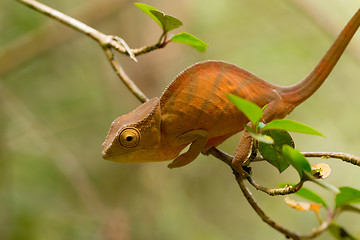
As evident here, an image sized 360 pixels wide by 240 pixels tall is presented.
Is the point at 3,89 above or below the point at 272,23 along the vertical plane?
below

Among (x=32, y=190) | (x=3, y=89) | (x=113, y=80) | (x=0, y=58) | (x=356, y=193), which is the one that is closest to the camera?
(x=356, y=193)

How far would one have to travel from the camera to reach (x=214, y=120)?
1.55 metres

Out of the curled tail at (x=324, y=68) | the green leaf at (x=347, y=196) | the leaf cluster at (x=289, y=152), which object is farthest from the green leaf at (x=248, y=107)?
the curled tail at (x=324, y=68)

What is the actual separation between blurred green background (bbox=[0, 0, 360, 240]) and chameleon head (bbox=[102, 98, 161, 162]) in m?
1.85

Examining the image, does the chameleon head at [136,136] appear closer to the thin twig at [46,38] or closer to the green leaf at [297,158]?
the green leaf at [297,158]

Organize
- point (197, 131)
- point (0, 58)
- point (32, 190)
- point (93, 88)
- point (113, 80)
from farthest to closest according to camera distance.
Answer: point (93, 88) → point (113, 80) → point (32, 190) → point (0, 58) → point (197, 131)

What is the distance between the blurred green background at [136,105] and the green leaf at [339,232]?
93.8 inches

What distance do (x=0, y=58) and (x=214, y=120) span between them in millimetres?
2074

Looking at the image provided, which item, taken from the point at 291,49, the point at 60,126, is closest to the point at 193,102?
the point at 60,126

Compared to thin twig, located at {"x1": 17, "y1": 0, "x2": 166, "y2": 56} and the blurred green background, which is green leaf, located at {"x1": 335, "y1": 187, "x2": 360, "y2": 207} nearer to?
thin twig, located at {"x1": 17, "y1": 0, "x2": 166, "y2": 56}

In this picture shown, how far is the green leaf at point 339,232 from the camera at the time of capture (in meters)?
1.12

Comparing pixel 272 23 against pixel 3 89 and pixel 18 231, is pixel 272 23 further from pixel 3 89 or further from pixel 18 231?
pixel 18 231

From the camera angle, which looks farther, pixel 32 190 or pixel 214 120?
pixel 32 190

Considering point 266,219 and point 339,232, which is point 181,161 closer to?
point 266,219
